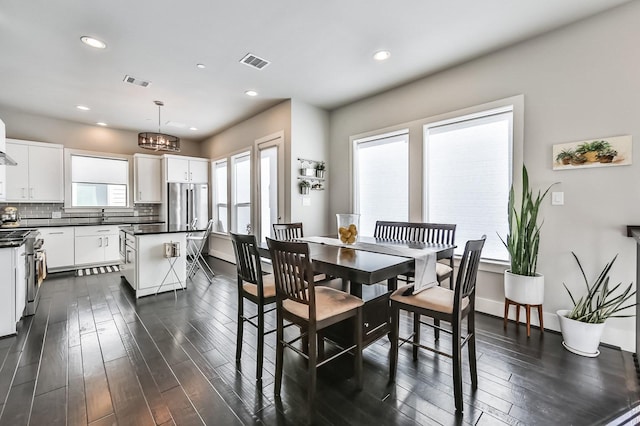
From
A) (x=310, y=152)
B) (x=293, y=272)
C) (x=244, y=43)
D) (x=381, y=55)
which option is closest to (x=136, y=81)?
(x=244, y=43)

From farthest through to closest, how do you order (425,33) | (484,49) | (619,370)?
(484,49) → (425,33) → (619,370)

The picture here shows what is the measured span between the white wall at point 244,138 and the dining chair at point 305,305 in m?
2.65

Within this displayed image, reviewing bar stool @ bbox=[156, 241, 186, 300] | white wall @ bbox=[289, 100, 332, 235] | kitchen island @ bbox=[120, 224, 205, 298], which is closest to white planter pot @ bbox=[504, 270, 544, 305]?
white wall @ bbox=[289, 100, 332, 235]

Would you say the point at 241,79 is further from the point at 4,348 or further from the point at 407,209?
the point at 4,348

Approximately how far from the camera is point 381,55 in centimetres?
312

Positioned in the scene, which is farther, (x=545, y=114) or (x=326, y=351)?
(x=545, y=114)

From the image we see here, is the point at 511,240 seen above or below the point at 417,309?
above

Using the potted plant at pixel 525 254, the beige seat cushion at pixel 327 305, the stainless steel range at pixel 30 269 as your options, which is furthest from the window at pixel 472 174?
the stainless steel range at pixel 30 269

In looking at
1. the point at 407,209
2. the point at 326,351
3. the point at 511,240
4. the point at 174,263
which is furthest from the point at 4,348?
the point at 511,240

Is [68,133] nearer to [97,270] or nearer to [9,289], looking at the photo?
[97,270]

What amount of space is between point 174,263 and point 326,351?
107 inches

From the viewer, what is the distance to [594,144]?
2496 millimetres

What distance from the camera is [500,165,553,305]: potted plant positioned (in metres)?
2.59

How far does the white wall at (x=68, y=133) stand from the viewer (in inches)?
197
